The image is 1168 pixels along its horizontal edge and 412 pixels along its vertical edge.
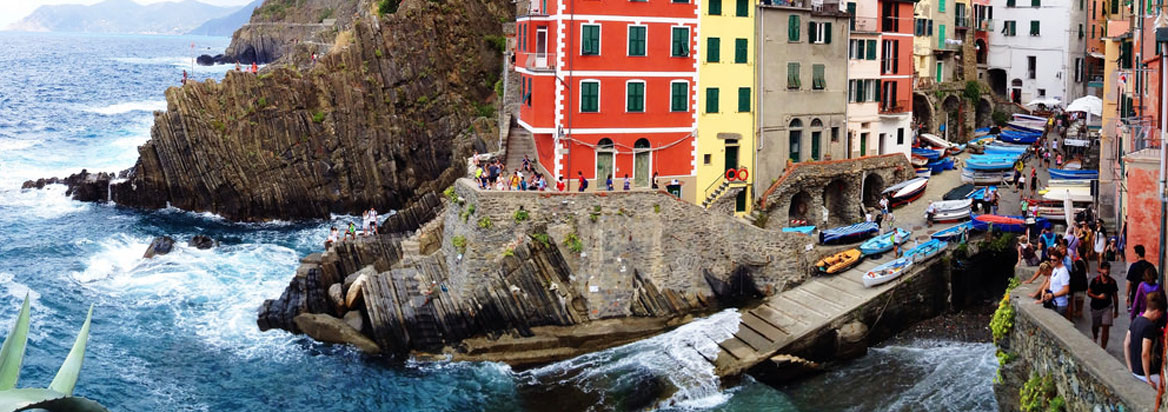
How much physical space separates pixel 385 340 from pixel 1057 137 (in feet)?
157

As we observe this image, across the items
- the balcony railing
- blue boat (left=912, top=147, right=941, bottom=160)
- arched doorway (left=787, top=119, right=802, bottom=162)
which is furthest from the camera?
blue boat (left=912, top=147, right=941, bottom=160)

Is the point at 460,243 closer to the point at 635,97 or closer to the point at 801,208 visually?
the point at 635,97

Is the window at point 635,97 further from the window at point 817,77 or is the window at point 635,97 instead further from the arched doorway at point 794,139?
the window at point 817,77

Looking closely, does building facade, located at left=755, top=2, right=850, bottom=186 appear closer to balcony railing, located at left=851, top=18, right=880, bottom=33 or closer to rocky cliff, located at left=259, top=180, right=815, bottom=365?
balcony railing, located at left=851, top=18, right=880, bottom=33

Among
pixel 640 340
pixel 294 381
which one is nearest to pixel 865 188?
pixel 640 340

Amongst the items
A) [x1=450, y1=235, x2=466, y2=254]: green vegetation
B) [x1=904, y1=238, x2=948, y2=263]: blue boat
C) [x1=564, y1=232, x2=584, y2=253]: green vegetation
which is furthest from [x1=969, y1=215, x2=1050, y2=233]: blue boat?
[x1=450, y1=235, x2=466, y2=254]: green vegetation

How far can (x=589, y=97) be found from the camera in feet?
141

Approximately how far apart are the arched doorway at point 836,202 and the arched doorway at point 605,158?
1159cm

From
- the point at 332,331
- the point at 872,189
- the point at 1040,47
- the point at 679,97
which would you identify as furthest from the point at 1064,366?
the point at 1040,47

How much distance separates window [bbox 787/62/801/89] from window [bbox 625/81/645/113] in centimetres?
745

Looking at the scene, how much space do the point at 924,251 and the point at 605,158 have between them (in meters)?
13.2

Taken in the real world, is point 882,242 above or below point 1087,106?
below

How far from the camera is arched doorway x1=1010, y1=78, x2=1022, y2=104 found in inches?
3050

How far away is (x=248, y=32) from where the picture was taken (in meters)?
163
